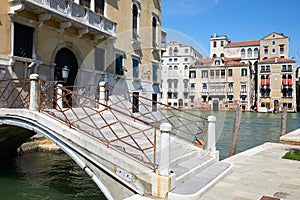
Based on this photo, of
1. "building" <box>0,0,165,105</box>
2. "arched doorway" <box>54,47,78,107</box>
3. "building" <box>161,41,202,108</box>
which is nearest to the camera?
"building" <box>0,0,165,105</box>

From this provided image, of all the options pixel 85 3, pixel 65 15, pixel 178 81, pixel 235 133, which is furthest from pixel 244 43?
pixel 65 15

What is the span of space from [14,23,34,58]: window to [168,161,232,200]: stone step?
263 inches

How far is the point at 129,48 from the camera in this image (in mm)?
14641

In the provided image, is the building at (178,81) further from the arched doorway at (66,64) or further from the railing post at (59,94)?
the railing post at (59,94)

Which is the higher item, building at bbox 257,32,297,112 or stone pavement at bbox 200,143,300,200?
building at bbox 257,32,297,112

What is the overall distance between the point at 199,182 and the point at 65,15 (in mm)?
7455

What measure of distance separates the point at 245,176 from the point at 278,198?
1.29 meters

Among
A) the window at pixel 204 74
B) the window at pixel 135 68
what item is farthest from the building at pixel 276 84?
the window at pixel 135 68

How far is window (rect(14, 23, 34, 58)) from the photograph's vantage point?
867cm

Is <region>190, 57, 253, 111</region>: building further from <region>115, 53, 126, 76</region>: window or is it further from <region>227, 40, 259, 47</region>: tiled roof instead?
<region>115, 53, 126, 76</region>: window

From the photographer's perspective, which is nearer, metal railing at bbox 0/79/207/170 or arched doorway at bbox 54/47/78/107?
metal railing at bbox 0/79/207/170

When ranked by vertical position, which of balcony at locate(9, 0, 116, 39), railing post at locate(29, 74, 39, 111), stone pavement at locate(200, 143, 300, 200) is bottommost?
stone pavement at locate(200, 143, 300, 200)

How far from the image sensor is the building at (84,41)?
8.60m

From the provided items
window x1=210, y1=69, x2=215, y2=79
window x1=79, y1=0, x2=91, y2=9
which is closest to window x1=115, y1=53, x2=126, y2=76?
window x1=79, y1=0, x2=91, y2=9
